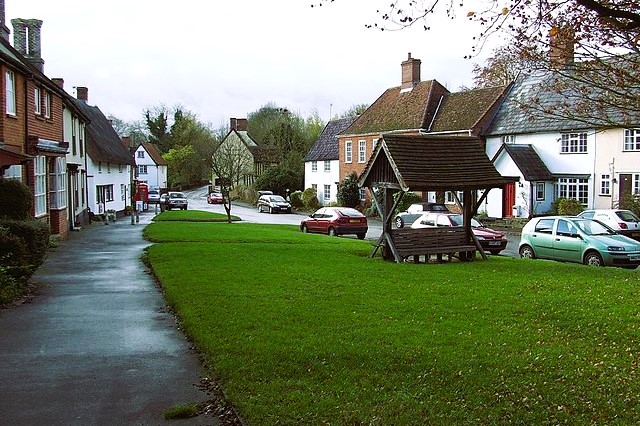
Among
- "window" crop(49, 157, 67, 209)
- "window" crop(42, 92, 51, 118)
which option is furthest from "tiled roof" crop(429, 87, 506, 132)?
"window" crop(42, 92, 51, 118)

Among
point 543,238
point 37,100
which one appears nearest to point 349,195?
point 543,238

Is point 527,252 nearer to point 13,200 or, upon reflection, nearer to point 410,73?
point 13,200

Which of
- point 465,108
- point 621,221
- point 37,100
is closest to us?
point 37,100

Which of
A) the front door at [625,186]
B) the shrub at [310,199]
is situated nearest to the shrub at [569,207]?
the front door at [625,186]

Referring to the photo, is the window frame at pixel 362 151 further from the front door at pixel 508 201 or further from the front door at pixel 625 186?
A: the front door at pixel 625 186

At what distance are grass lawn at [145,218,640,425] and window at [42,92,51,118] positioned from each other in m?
11.9

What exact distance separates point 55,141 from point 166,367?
19278 mm

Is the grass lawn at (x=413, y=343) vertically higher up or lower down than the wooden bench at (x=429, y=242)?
lower down

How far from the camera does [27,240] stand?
42.9 feet

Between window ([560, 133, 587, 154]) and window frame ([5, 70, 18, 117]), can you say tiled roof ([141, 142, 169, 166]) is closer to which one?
window ([560, 133, 587, 154])

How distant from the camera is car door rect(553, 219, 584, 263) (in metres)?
20.0

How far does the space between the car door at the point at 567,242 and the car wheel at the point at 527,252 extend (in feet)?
3.35

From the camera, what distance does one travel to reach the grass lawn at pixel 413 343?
6.01 meters

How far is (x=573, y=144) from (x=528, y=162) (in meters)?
2.73
